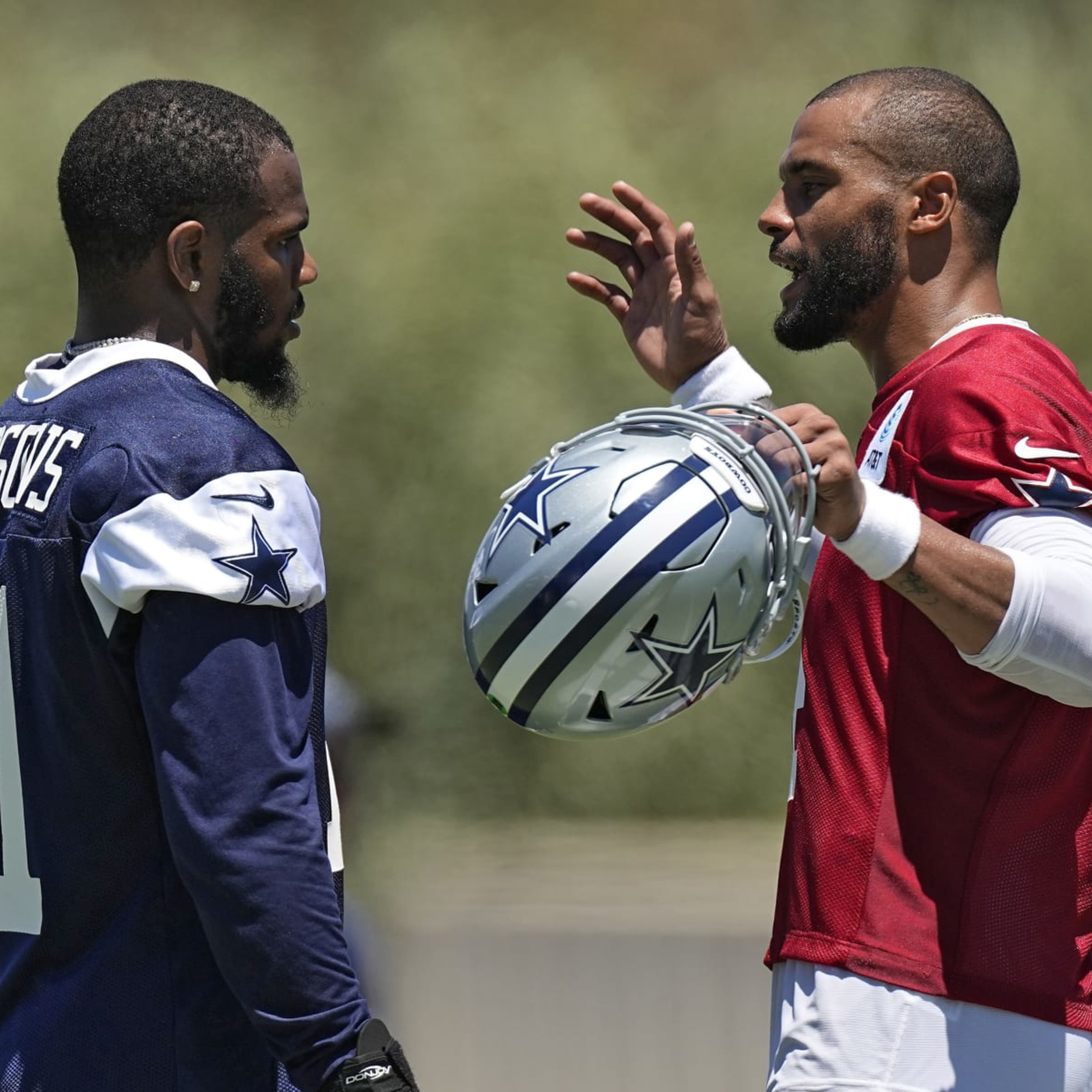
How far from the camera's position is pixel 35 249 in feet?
27.7

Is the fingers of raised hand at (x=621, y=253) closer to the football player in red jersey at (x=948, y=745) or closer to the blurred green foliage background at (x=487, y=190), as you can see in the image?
the football player in red jersey at (x=948, y=745)

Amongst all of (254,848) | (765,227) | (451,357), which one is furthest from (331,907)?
(451,357)

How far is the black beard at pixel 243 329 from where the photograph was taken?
7.82 feet

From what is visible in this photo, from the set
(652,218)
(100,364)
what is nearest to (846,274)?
(652,218)

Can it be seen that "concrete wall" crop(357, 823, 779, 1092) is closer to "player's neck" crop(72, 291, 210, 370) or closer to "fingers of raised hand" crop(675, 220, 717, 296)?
"fingers of raised hand" crop(675, 220, 717, 296)

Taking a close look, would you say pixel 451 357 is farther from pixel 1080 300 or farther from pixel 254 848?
pixel 254 848

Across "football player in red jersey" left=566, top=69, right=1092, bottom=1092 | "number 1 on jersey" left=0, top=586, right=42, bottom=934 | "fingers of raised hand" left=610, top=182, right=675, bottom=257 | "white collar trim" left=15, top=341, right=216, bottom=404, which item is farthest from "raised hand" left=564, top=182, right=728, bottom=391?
"number 1 on jersey" left=0, top=586, right=42, bottom=934

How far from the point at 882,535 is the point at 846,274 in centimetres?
77

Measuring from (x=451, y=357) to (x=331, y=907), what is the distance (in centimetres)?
664

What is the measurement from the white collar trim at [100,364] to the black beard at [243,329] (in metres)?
0.09

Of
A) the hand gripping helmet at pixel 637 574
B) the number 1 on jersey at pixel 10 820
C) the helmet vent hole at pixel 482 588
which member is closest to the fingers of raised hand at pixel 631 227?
the hand gripping helmet at pixel 637 574

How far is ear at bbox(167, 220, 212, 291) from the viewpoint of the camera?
234cm

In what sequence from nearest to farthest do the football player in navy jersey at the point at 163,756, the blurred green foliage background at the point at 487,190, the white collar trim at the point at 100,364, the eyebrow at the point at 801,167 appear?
the football player in navy jersey at the point at 163,756, the white collar trim at the point at 100,364, the eyebrow at the point at 801,167, the blurred green foliage background at the point at 487,190

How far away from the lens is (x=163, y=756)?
6.70 ft
